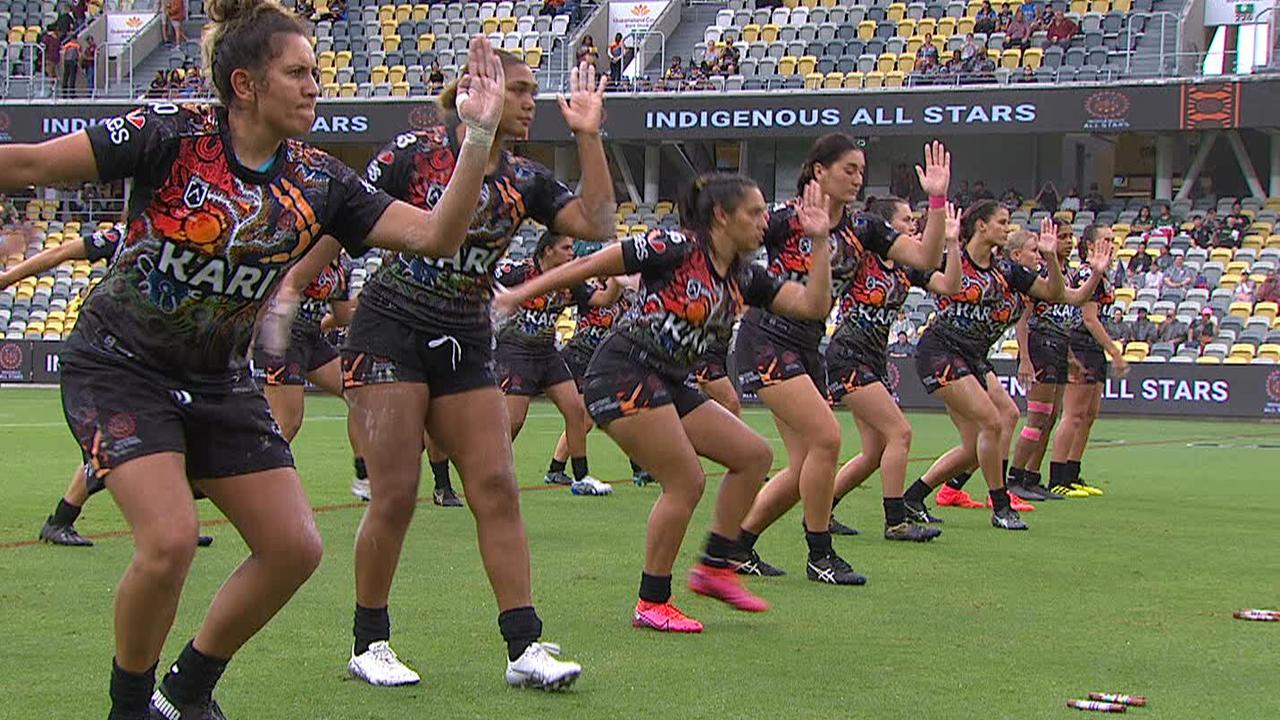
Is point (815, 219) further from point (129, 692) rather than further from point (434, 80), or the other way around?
point (434, 80)

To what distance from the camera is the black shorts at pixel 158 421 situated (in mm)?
4480

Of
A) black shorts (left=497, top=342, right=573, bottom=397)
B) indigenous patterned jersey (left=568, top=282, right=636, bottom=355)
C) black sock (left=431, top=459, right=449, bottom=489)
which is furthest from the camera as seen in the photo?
indigenous patterned jersey (left=568, top=282, right=636, bottom=355)

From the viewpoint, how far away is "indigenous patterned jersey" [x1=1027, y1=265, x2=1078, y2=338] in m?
14.2

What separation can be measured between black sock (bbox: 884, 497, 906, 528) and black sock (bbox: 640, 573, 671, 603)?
3.70 metres

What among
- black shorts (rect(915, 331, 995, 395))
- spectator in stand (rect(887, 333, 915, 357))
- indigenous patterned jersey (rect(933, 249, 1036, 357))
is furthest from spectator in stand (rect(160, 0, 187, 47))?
black shorts (rect(915, 331, 995, 395))

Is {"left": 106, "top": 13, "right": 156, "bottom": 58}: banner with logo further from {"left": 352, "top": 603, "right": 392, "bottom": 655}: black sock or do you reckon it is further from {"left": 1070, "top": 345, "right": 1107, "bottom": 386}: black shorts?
{"left": 352, "top": 603, "right": 392, "bottom": 655}: black sock

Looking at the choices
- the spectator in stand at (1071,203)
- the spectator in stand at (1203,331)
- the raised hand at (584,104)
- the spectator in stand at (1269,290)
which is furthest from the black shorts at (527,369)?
the spectator in stand at (1071,203)

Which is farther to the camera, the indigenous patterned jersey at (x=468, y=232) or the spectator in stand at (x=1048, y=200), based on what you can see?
the spectator in stand at (x=1048, y=200)

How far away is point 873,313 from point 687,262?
3.30 meters

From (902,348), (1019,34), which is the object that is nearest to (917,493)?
(902,348)

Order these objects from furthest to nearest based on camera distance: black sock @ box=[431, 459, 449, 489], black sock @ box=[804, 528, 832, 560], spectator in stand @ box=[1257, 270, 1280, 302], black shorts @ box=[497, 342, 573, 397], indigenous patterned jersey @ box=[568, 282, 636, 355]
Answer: spectator in stand @ box=[1257, 270, 1280, 302], indigenous patterned jersey @ box=[568, 282, 636, 355], black shorts @ box=[497, 342, 573, 397], black sock @ box=[431, 459, 449, 489], black sock @ box=[804, 528, 832, 560]

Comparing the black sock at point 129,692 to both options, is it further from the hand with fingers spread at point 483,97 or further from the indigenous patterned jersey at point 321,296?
the indigenous patterned jersey at point 321,296

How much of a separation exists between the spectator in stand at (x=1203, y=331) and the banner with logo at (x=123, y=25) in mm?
26474

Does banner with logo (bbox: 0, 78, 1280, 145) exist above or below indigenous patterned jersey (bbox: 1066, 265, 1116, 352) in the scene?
above
